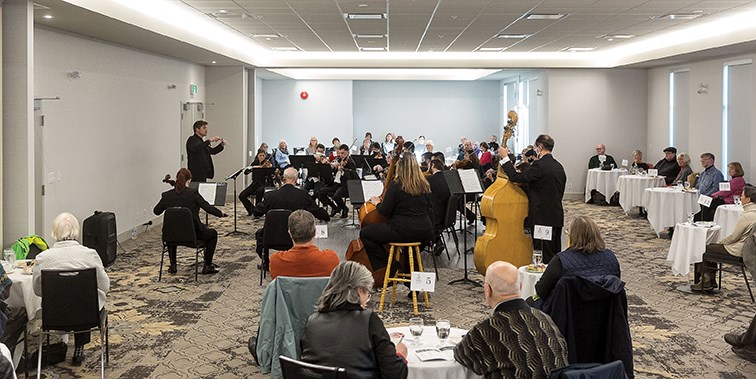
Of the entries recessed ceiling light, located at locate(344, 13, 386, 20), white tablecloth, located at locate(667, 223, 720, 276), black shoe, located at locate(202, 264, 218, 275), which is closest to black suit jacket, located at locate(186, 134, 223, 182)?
recessed ceiling light, located at locate(344, 13, 386, 20)

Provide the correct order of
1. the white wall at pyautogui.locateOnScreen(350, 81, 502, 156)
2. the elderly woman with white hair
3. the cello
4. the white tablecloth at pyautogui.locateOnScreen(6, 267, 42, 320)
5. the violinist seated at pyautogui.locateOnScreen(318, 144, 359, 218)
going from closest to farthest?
1. the elderly woman with white hair
2. the white tablecloth at pyautogui.locateOnScreen(6, 267, 42, 320)
3. the cello
4. the violinist seated at pyautogui.locateOnScreen(318, 144, 359, 218)
5. the white wall at pyautogui.locateOnScreen(350, 81, 502, 156)

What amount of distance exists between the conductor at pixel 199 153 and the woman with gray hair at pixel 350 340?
1012 centimetres

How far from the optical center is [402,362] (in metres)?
3.41

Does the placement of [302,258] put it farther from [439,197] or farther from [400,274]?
[439,197]

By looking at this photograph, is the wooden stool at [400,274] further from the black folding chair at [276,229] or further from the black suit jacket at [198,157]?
the black suit jacket at [198,157]

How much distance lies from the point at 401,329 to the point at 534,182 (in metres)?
4.01

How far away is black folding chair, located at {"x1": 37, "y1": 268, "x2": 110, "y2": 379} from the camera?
518 centimetres

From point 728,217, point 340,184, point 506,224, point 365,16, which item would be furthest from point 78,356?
point 340,184

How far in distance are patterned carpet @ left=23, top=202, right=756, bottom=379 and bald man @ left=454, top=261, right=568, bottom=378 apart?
266 centimetres

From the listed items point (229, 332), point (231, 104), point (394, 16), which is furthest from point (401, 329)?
point (231, 104)

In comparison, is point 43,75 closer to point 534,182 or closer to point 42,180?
point 42,180

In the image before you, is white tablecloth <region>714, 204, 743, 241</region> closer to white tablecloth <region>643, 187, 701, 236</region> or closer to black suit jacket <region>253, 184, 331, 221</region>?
white tablecloth <region>643, 187, 701, 236</region>

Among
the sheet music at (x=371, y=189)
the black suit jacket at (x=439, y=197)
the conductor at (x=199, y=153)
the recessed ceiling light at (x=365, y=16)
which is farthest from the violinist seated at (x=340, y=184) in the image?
the sheet music at (x=371, y=189)

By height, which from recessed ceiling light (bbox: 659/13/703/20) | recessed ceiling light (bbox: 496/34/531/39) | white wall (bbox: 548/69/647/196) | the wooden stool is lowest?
the wooden stool
